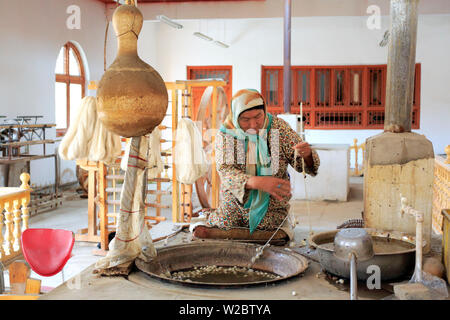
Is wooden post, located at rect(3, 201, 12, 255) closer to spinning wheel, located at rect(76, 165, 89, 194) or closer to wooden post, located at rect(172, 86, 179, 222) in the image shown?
wooden post, located at rect(172, 86, 179, 222)

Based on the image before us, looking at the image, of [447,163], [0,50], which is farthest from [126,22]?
[0,50]

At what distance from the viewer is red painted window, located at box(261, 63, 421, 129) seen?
41.9 ft

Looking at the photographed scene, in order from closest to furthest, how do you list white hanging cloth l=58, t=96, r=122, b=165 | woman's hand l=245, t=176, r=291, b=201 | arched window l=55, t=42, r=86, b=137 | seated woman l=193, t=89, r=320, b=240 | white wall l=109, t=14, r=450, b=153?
woman's hand l=245, t=176, r=291, b=201
seated woman l=193, t=89, r=320, b=240
white hanging cloth l=58, t=96, r=122, b=165
arched window l=55, t=42, r=86, b=137
white wall l=109, t=14, r=450, b=153

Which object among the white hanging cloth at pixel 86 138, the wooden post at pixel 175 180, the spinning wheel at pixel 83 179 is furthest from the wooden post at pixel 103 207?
the spinning wheel at pixel 83 179

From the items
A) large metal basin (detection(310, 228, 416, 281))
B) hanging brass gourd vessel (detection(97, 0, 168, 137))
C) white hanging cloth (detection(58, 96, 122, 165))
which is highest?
hanging brass gourd vessel (detection(97, 0, 168, 137))

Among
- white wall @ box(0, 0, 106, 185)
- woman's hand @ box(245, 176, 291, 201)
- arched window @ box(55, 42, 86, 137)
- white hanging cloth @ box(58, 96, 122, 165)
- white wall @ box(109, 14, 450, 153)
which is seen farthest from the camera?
white wall @ box(109, 14, 450, 153)

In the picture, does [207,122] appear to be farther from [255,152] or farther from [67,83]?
[67,83]

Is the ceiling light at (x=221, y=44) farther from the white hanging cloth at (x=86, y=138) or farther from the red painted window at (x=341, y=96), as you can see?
the white hanging cloth at (x=86, y=138)

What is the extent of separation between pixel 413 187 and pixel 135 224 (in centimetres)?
162

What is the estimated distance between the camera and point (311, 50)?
13.0 metres

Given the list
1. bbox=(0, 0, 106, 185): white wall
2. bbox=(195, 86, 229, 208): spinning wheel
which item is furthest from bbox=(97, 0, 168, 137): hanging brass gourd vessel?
bbox=(0, 0, 106, 185): white wall

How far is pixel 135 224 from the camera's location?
2564 millimetres

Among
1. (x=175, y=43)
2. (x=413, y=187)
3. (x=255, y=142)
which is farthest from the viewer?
(x=175, y=43)
